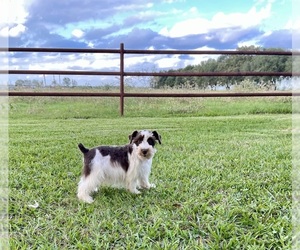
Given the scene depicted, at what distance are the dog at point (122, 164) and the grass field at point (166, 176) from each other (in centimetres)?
3

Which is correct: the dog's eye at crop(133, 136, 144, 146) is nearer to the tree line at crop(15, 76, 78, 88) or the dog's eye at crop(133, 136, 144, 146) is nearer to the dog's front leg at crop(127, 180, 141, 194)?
the dog's front leg at crop(127, 180, 141, 194)

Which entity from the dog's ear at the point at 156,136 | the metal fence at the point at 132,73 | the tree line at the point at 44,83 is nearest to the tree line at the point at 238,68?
the metal fence at the point at 132,73

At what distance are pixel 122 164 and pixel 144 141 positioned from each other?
0.11m

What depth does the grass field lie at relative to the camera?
94 cm

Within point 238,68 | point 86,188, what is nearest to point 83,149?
point 86,188

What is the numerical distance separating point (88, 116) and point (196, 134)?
346 millimetres

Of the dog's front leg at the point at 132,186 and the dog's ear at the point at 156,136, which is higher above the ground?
the dog's ear at the point at 156,136

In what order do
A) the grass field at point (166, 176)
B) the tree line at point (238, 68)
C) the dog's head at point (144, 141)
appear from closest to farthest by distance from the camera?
1. the grass field at point (166, 176)
2. the dog's head at point (144, 141)
3. the tree line at point (238, 68)

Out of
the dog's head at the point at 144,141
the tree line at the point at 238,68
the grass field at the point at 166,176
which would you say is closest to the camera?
the grass field at the point at 166,176

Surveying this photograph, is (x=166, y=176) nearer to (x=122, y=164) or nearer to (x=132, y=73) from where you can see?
(x=122, y=164)

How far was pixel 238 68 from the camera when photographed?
4.09 ft

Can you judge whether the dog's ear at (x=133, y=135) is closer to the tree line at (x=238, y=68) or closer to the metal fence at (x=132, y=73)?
the metal fence at (x=132, y=73)

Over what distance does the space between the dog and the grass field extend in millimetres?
33

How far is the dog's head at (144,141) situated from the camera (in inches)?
41.8
